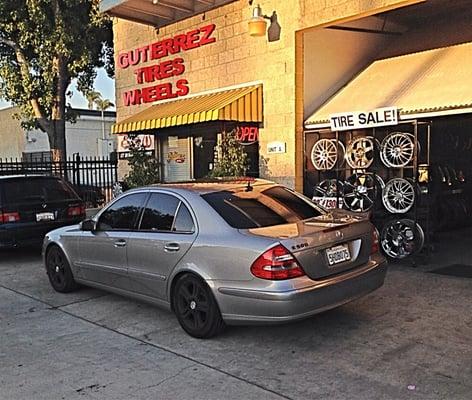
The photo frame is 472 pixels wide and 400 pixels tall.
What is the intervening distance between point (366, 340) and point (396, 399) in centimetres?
121

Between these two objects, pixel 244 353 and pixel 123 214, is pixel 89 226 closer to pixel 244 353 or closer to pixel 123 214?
pixel 123 214

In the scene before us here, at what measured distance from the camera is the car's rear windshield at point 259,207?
202 inches

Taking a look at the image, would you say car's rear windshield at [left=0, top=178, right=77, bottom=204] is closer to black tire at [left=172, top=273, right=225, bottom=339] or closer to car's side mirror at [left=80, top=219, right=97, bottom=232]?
A: car's side mirror at [left=80, top=219, right=97, bottom=232]

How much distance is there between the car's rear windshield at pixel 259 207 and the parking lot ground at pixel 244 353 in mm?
1112

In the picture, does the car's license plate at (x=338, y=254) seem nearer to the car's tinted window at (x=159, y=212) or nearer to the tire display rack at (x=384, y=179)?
the car's tinted window at (x=159, y=212)

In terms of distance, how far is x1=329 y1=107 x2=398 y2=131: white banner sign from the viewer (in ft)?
27.4

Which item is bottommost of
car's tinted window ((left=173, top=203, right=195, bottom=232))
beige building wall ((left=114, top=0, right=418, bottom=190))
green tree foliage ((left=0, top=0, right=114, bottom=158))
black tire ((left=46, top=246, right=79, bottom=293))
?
black tire ((left=46, top=246, right=79, bottom=293))

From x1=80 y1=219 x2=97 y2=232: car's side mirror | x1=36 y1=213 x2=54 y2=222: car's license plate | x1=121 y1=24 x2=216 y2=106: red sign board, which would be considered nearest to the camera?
x1=80 y1=219 x2=97 y2=232: car's side mirror

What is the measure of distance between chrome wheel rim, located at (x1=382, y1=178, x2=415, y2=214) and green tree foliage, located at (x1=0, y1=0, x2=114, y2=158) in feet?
39.5

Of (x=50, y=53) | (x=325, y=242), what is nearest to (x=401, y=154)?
(x=325, y=242)

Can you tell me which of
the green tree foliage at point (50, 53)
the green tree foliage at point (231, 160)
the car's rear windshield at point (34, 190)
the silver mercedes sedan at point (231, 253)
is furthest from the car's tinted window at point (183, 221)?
the green tree foliage at point (50, 53)

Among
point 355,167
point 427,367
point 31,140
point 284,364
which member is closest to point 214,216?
point 284,364

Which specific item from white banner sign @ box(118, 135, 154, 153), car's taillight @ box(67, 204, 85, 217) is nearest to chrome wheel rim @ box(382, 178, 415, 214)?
car's taillight @ box(67, 204, 85, 217)

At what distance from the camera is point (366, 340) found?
16.4 ft
